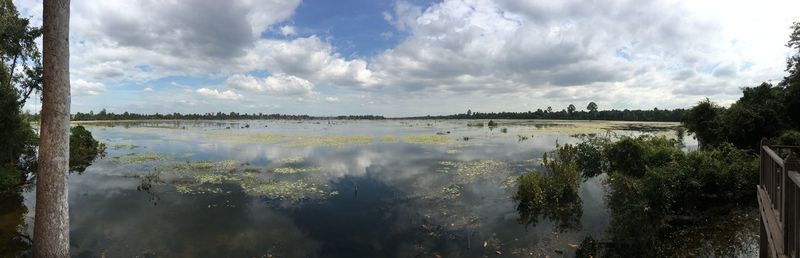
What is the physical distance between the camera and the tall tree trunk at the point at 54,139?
21.9ft

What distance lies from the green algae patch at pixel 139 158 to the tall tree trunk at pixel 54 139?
67.5 feet

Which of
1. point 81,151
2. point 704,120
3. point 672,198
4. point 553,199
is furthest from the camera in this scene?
point 81,151

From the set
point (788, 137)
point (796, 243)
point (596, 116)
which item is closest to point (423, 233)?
point (796, 243)

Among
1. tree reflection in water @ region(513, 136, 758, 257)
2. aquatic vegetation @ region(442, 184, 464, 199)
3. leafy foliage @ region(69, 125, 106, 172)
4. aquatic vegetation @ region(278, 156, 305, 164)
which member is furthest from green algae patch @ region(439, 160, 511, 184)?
leafy foliage @ region(69, 125, 106, 172)

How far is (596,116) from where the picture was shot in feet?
431

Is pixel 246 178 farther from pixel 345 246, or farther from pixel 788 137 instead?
pixel 788 137

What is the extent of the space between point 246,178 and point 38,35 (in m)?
14.4

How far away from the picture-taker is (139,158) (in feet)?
87.4

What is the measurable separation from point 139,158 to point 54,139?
76.3 ft

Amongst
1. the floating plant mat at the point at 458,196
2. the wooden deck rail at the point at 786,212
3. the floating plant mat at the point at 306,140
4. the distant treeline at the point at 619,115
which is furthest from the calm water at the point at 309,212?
the distant treeline at the point at 619,115

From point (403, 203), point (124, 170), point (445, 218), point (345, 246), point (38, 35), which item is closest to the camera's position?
point (345, 246)

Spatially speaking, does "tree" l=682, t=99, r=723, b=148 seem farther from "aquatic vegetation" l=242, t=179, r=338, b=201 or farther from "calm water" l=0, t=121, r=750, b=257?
"aquatic vegetation" l=242, t=179, r=338, b=201

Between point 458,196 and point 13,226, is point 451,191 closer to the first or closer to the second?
point 458,196

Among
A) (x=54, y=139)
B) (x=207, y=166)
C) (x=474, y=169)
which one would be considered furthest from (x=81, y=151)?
(x=474, y=169)
